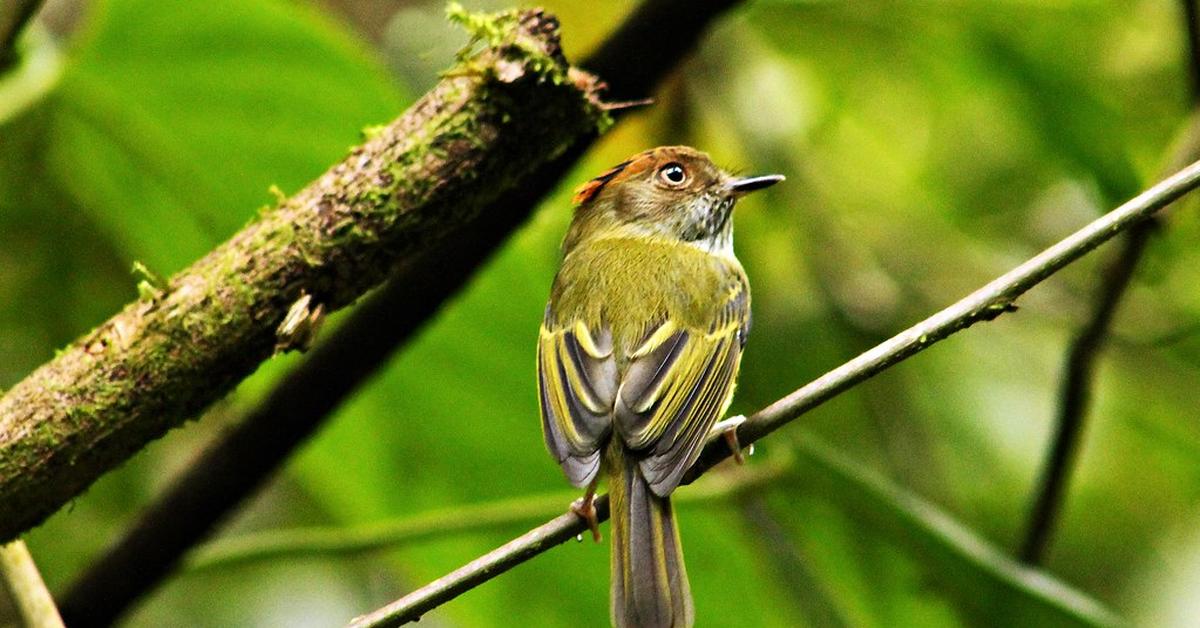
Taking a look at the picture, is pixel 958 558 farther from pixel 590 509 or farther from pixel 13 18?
pixel 13 18

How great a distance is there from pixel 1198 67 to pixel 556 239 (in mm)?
2094

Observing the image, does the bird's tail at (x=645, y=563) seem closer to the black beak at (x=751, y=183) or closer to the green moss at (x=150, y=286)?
the green moss at (x=150, y=286)

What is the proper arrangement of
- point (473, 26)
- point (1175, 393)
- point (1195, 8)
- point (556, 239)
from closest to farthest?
point (473, 26) → point (1195, 8) → point (1175, 393) → point (556, 239)

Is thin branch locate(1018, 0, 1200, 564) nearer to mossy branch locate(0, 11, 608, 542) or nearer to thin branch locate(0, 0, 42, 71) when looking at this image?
mossy branch locate(0, 11, 608, 542)

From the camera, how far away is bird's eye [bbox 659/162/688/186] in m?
3.69

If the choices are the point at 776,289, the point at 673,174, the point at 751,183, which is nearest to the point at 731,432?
the point at 751,183

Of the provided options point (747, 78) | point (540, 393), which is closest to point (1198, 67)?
point (540, 393)

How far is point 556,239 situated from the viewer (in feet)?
14.4

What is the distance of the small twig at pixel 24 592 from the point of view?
2.06 m

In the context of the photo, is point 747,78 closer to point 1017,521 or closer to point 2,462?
point 1017,521

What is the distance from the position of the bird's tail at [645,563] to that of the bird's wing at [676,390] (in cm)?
5

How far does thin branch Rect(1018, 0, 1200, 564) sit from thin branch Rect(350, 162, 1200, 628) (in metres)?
→ 0.77

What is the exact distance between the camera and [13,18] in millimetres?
2381

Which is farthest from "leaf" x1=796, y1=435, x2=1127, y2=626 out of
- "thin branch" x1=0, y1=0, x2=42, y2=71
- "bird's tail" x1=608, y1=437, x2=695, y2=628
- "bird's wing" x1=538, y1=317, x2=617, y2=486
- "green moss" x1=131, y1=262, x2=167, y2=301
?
"thin branch" x1=0, y1=0, x2=42, y2=71
